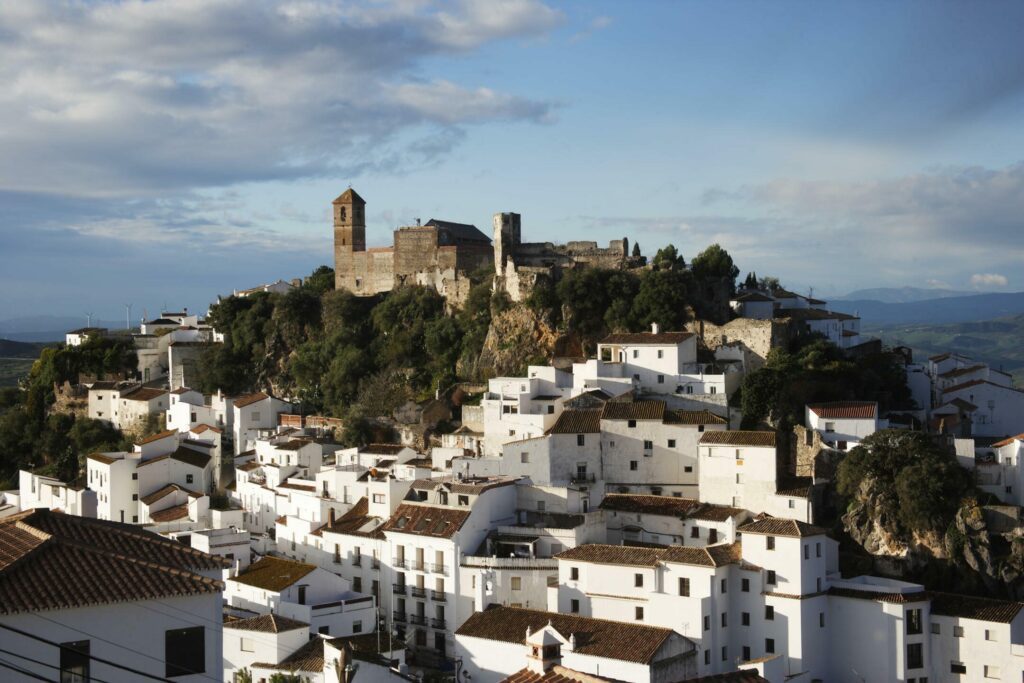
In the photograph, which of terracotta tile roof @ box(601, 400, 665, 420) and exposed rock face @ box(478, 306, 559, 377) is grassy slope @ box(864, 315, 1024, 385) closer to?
exposed rock face @ box(478, 306, 559, 377)

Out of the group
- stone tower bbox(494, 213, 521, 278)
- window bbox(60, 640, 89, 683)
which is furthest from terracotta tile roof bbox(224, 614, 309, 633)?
stone tower bbox(494, 213, 521, 278)

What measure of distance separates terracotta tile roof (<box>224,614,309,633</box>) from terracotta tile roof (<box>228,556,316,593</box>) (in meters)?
1.93

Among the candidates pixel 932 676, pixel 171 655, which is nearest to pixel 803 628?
pixel 932 676

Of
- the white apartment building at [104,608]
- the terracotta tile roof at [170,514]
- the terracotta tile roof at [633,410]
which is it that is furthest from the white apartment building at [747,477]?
the white apartment building at [104,608]

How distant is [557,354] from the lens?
4734cm

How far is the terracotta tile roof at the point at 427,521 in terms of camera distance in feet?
116

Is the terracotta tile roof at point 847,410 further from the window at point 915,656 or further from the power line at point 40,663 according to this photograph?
the power line at point 40,663

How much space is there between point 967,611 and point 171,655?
24.8 meters

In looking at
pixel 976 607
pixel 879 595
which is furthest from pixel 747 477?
pixel 976 607

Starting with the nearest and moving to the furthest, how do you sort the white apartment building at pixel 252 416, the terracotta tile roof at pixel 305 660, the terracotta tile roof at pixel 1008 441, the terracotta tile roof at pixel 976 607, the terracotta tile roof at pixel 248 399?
the terracotta tile roof at pixel 305 660, the terracotta tile roof at pixel 976 607, the terracotta tile roof at pixel 1008 441, the white apartment building at pixel 252 416, the terracotta tile roof at pixel 248 399

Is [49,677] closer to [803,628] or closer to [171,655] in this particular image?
[171,655]

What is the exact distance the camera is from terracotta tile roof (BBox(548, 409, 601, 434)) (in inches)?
1551

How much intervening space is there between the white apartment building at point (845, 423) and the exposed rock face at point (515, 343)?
1281 cm

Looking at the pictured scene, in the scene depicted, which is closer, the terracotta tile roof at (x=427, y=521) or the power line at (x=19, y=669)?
the power line at (x=19, y=669)
